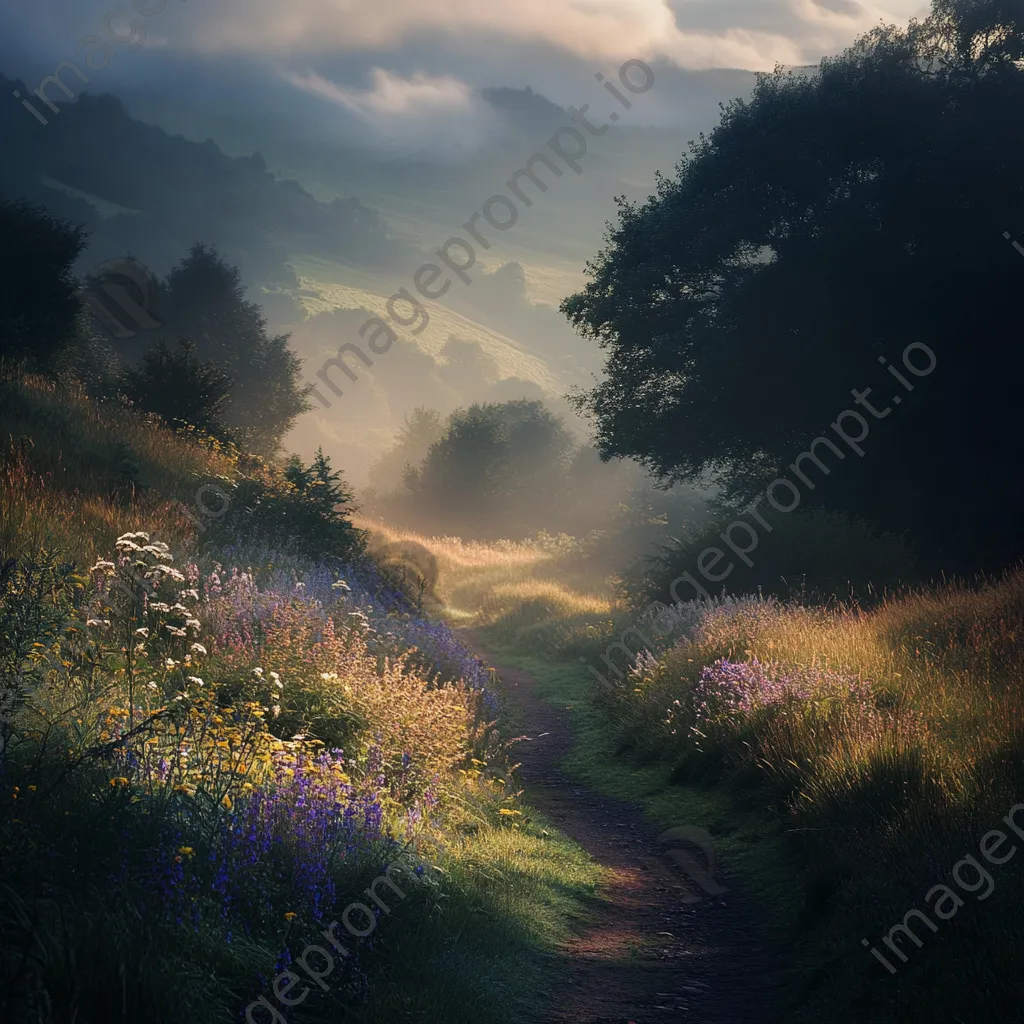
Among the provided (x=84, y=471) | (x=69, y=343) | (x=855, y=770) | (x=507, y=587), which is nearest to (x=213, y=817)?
(x=855, y=770)

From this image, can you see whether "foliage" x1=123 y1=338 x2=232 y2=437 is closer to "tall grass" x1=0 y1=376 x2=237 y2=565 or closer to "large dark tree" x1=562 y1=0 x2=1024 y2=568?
"tall grass" x1=0 y1=376 x2=237 y2=565

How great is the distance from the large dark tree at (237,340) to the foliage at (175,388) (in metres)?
28.8

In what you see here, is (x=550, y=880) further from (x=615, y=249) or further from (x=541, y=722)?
(x=615, y=249)

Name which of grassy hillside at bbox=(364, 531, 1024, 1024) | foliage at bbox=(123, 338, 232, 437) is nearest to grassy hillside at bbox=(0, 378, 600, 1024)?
grassy hillside at bbox=(364, 531, 1024, 1024)

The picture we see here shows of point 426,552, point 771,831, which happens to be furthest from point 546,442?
point 771,831

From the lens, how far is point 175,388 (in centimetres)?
2202

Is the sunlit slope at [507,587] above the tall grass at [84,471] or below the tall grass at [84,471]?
above

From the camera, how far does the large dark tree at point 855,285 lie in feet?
65.7

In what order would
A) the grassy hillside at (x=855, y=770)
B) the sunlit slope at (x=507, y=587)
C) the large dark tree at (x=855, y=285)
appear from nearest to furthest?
the grassy hillside at (x=855, y=770) → the large dark tree at (x=855, y=285) → the sunlit slope at (x=507, y=587)

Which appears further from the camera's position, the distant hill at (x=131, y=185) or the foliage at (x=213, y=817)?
the distant hill at (x=131, y=185)

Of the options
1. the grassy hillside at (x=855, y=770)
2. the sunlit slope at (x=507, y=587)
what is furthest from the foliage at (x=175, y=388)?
the grassy hillside at (x=855, y=770)

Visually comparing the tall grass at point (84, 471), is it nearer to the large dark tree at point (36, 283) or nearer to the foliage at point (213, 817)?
the foliage at point (213, 817)

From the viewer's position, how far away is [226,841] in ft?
14.5

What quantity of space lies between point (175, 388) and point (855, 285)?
17.9m
